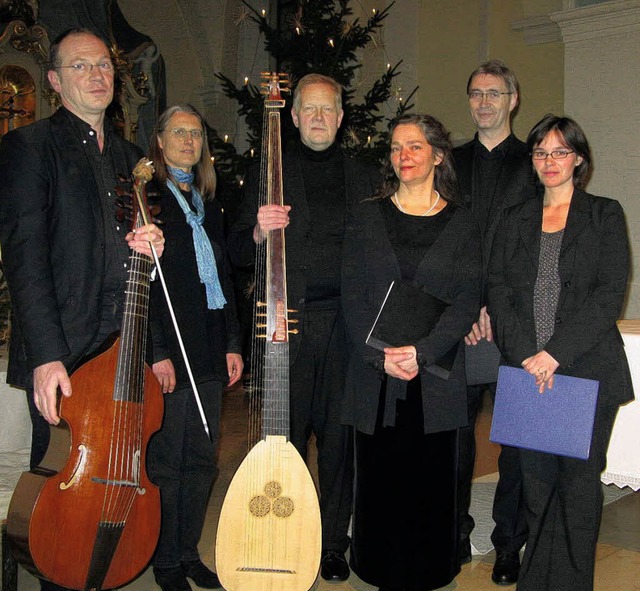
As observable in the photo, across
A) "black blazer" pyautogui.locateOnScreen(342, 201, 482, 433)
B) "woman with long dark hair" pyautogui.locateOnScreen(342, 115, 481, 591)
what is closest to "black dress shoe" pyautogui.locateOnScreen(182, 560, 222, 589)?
"woman with long dark hair" pyautogui.locateOnScreen(342, 115, 481, 591)

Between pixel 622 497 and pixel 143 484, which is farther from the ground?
pixel 143 484

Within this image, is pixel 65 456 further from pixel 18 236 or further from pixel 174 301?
pixel 174 301

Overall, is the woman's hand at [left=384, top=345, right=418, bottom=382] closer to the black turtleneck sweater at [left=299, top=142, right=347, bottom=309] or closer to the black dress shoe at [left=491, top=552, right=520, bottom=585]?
the black turtleneck sweater at [left=299, top=142, right=347, bottom=309]

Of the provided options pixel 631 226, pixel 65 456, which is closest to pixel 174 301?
pixel 65 456

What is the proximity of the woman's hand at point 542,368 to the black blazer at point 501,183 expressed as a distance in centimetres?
52

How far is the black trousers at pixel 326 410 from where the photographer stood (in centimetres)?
279

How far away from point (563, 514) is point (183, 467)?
51.5 inches

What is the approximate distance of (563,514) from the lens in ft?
8.25

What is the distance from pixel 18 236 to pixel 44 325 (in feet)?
0.83

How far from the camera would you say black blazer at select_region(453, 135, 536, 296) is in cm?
298

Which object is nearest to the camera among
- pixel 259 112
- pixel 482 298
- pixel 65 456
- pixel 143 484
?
pixel 65 456

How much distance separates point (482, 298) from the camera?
294 cm

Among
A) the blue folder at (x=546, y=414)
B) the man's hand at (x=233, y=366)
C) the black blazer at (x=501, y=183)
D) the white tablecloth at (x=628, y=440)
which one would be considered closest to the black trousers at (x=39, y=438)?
the man's hand at (x=233, y=366)

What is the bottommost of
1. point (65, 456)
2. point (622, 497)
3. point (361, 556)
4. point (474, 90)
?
point (622, 497)
